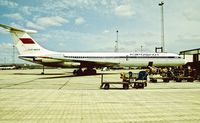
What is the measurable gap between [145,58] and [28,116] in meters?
35.4

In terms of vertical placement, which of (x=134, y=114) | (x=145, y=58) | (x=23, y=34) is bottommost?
(x=134, y=114)

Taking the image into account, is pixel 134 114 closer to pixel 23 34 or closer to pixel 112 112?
pixel 112 112

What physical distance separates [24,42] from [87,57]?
11100mm

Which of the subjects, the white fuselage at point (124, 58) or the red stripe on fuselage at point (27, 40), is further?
the red stripe on fuselage at point (27, 40)

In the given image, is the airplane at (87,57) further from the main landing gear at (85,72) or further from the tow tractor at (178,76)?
the tow tractor at (178,76)

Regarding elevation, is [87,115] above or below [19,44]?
below

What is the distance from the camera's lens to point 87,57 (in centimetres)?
4309

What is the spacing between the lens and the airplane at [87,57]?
42.0m

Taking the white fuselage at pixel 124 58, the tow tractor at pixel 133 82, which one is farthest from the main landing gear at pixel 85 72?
the tow tractor at pixel 133 82

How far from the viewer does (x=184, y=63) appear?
143 ft

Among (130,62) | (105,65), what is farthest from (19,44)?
(130,62)

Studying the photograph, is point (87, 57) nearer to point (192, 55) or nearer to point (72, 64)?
point (72, 64)

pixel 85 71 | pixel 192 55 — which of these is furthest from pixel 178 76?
pixel 192 55

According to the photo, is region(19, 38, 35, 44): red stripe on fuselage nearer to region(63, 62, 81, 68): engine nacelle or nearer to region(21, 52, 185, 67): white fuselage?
region(21, 52, 185, 67): white fuselage
